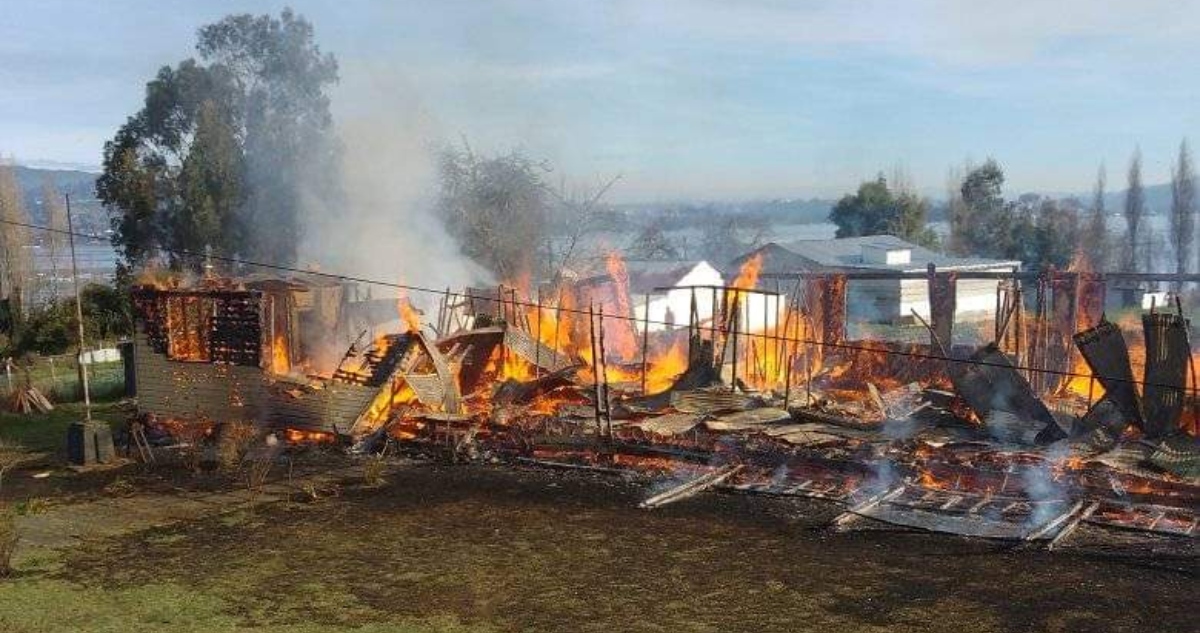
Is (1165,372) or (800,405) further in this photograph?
(800,405)

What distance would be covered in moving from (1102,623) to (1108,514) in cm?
473

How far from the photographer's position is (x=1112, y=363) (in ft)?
62.2

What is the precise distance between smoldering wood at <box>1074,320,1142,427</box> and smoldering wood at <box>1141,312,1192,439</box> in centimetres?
25

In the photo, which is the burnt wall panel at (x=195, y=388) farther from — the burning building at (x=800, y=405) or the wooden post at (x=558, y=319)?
the wooden post at (x=558, y=319)

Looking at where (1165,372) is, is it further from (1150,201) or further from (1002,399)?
(1150,201)

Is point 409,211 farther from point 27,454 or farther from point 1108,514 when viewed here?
point 1108,514

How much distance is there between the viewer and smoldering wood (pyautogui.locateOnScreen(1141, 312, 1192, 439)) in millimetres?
18281

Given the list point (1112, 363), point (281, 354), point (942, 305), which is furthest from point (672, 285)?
point (1112, 363)

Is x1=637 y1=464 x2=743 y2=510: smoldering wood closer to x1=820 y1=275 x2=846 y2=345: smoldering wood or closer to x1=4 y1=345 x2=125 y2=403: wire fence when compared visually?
x1=820 y1=275 x2=846 y2=345: smoldering wood

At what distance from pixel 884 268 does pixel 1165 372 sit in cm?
3222

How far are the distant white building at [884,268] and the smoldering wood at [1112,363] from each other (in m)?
30.2

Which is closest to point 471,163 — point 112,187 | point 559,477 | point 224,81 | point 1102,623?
point 224,81

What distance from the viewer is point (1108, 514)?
48.7 feet

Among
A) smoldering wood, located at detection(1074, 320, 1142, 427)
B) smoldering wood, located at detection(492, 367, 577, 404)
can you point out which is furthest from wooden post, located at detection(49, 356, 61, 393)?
smoldering wood, located at detection(1074, 320, 1142, 427)
